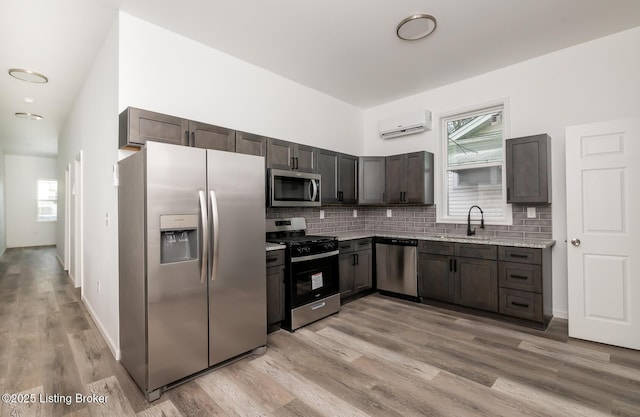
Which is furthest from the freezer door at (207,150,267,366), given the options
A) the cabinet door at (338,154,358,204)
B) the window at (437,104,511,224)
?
the window at (437,104,511,224)

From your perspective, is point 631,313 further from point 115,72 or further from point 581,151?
point 115,72

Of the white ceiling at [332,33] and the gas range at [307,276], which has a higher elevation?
the white ceiling at [332,33]

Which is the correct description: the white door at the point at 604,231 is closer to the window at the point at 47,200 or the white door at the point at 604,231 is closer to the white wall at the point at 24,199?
the window at the point at 47,200

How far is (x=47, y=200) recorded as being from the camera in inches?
397

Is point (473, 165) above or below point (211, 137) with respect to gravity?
below

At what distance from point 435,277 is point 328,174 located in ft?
6.45

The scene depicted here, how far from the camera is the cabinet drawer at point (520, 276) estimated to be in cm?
314

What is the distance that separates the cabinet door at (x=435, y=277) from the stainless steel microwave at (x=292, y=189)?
164 centimetres

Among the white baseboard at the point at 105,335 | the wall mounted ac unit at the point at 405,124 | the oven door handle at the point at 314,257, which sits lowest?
the white baseboard at the point at 105,335

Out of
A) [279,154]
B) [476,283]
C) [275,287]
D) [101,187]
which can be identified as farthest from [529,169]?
[101,187]

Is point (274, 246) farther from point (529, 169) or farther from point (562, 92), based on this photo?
point (562, 92)

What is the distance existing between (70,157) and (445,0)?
6.26m

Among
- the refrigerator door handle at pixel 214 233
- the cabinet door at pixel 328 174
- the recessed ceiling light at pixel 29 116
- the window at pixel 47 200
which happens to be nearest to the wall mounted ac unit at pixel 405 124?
the cabinet door at pixel 328 174

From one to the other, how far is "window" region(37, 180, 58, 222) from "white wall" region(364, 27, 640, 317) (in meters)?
12.6
